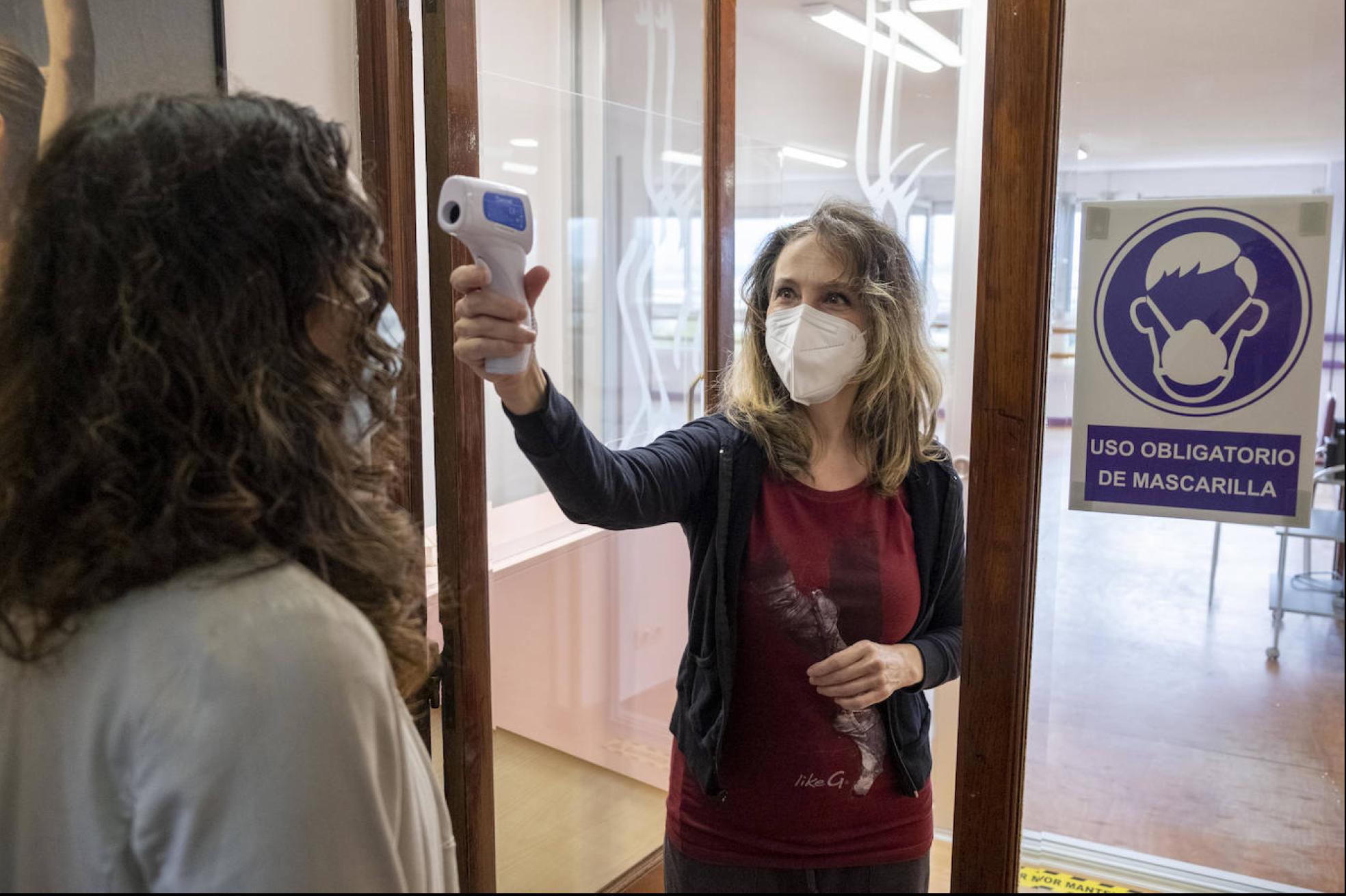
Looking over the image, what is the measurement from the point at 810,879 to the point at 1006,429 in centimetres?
60

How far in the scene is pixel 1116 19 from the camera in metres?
1.26

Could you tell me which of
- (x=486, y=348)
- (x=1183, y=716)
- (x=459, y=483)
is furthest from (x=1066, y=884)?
(x=486, y=348)

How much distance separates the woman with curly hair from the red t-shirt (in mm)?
585

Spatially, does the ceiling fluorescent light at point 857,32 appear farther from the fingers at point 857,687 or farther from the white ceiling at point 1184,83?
the fingers at point 857,687

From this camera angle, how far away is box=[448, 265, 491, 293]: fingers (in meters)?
0.99

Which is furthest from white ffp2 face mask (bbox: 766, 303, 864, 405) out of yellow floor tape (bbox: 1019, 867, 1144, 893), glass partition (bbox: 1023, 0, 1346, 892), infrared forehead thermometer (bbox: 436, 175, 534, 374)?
yellow floor tape (bbox: 1019, 867, 1144, 893)

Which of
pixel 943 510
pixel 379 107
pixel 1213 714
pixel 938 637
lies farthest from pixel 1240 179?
pixel 1213 714

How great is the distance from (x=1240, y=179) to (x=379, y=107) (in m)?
1.25

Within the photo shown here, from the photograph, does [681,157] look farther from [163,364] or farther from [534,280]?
[163,364]

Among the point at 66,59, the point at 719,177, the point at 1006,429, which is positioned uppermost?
the point at 66,59

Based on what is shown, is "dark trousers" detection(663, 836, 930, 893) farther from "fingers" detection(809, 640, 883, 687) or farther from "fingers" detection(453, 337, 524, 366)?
"fingers" detection(453, 337, 524, 366)

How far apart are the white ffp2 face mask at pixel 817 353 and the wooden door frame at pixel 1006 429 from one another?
18 centimetres

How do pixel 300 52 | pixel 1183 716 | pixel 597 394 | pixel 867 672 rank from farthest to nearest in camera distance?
pixel 1183 716
pixel 597 394
pixel 300 52
pixel 867 672

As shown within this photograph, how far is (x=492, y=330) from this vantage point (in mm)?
1020
